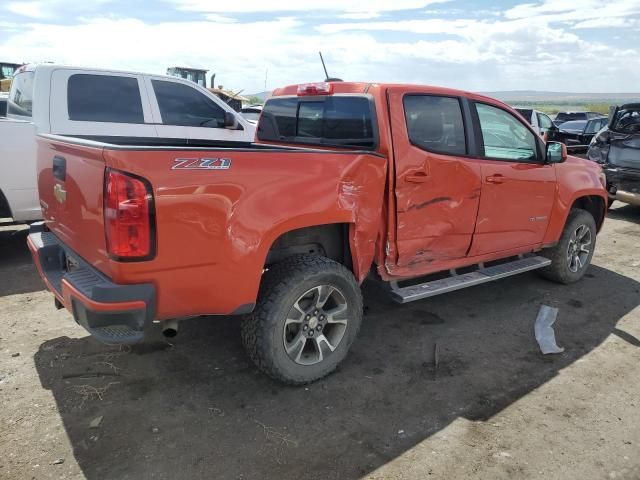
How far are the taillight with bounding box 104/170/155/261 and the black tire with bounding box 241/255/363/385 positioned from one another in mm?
824

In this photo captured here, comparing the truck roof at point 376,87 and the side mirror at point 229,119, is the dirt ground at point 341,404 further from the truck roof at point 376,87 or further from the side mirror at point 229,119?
the side mirror at point 229,119

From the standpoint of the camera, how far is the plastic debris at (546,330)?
3.90m

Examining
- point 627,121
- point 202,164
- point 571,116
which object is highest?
point 571,116

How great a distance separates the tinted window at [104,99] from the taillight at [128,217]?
12.7 ft

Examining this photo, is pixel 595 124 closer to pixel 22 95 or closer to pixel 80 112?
pixel 80 112

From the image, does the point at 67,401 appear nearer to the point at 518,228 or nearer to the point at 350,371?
the point at 350,371

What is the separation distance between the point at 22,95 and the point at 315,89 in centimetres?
410

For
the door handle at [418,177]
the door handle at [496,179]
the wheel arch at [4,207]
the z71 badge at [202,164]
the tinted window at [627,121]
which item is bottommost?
the wheel arch at [4,207]

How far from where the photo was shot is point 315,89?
13.4 feet

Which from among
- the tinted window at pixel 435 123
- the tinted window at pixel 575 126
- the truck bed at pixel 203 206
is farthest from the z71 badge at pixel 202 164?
the tinted window at pixel 575 126

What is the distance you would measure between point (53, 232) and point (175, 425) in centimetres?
156

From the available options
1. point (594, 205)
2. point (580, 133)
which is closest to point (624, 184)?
point (594, 205)

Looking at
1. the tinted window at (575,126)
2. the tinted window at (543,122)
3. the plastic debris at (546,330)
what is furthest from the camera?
the tinted window at (575,126)

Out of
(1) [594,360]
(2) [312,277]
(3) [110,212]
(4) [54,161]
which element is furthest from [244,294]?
(1) [594,360]
